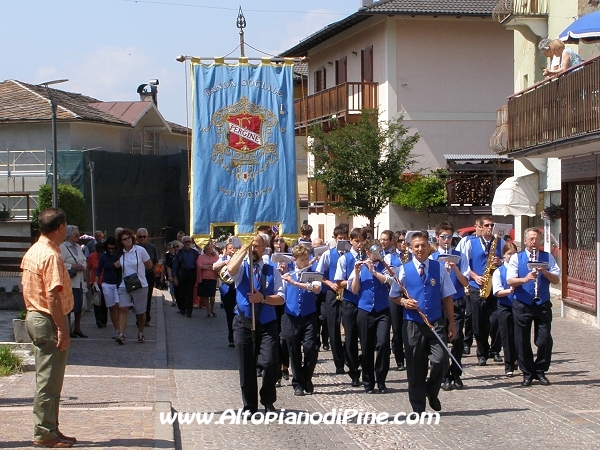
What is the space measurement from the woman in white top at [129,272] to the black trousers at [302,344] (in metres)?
4.70

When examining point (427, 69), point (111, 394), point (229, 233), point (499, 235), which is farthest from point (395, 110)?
point (111, 394)

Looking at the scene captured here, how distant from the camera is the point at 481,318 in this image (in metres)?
13.5

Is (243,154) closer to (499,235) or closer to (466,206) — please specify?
(499,235)

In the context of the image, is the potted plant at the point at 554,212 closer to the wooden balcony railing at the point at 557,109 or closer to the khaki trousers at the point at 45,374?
the wooden balcony railing at the point at 557,109

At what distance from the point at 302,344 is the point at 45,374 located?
14.1ft

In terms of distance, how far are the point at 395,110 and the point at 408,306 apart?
25.6m

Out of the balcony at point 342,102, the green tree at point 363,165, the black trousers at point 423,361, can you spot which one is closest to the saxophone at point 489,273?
the black trousers at point 423,361

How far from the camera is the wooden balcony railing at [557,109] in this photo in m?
17.0

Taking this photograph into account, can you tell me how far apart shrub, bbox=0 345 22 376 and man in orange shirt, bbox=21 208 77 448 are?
4573mm

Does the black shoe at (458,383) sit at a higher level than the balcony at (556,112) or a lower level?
lower

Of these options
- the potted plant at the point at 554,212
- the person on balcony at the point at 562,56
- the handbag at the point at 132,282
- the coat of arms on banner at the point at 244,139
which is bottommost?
the handbag at the point at 132,282

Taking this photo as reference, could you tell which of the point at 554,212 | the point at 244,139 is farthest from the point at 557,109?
the point at 244,139

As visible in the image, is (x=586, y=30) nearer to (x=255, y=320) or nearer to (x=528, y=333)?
(x=528, y=333)

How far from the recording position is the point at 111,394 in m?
11.0
